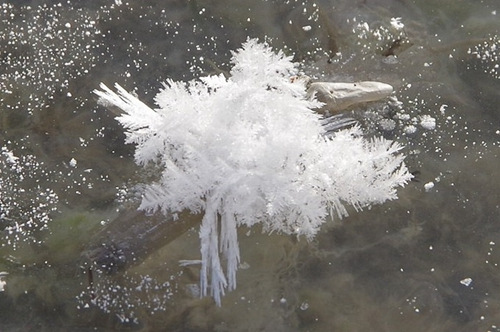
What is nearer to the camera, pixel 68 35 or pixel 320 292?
pixel 320 292

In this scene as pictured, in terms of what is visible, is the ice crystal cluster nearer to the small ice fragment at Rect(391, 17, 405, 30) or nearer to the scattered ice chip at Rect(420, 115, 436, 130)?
the scattered ice chip at Rect(420, 115, 436, 130)

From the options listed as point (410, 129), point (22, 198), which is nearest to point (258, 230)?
point (410, 129)

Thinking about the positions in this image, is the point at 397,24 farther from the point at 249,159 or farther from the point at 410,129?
the point at 249,159

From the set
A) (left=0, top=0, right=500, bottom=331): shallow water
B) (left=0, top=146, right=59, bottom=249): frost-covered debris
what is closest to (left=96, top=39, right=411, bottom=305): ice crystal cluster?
(left=0, top=0, right=500, bottom=331): shallow water

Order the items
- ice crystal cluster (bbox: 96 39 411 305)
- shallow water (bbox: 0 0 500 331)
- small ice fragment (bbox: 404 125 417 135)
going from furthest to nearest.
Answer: small ice fragment (bbox: 404 125 417 135)
shallow water (bbox: 0 0 500 331)
ice crystal cluster (bbox: 96 39 411 305)

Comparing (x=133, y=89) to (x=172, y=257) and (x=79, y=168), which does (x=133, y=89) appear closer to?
(x=79, y=168)

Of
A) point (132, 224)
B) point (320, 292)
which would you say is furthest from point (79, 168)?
point (320, 292)

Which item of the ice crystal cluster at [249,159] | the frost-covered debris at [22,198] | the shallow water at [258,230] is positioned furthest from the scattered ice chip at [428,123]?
the frost-covered debris at [22,198]

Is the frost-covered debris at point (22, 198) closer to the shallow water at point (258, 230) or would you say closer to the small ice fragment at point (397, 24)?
the shallow water at point (258, 230)
